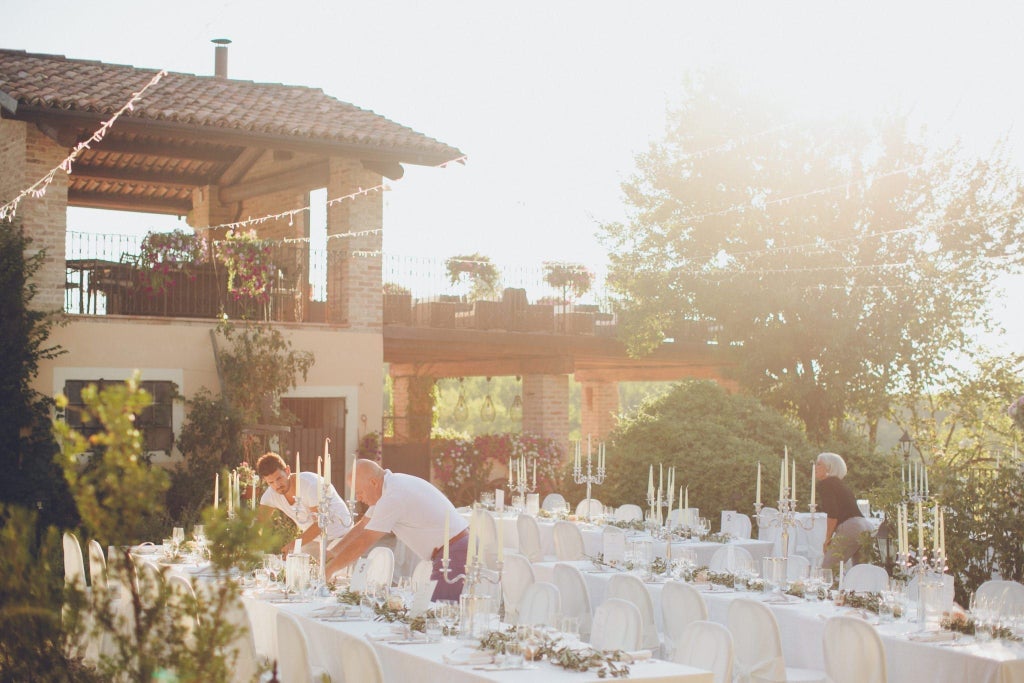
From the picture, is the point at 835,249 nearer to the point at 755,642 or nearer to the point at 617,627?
the point at 755,642

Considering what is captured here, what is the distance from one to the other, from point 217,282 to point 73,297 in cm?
180

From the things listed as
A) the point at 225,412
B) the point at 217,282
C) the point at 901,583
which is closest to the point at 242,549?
the point at 901,583

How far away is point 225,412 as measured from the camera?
1558 cm

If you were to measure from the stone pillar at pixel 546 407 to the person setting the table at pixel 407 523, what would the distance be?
13.5 meters

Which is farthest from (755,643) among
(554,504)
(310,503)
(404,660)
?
(554,504)

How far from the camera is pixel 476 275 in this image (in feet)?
72.6

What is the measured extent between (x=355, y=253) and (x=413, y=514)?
9.61 metres

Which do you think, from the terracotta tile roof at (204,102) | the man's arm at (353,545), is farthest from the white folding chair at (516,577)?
the terracotta tile roof at (204,102)

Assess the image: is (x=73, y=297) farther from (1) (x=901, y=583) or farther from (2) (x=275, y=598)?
(1) (x=901, y=583)

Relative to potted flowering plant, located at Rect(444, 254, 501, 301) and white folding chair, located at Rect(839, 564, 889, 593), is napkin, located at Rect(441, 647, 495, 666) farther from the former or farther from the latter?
potted flowering plant, located at Rect(444, 254, 501, 301)

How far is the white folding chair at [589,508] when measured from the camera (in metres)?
13.9

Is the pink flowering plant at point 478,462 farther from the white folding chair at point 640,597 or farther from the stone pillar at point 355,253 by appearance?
the white folding chair at point 640,597

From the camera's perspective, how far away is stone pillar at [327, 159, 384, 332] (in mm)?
17516

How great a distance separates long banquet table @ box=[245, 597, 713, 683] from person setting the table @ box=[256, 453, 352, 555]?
861 millimetres
